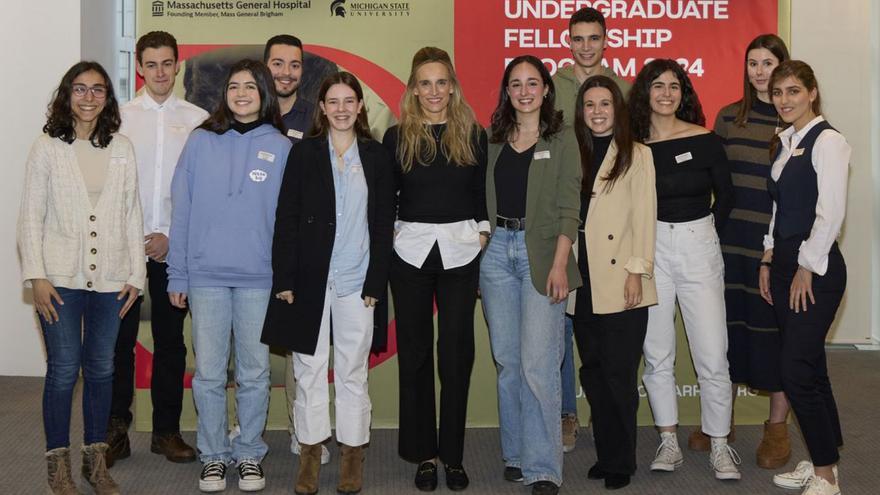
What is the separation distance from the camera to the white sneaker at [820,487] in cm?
380

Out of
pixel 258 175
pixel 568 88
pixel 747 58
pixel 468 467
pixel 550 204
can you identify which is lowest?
pixel 468 467

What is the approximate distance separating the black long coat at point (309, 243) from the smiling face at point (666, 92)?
4.00ft

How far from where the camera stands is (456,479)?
4.02m

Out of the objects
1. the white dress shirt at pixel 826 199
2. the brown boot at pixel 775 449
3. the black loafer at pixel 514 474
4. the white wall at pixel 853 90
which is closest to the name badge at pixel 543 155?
the white dress shirt at pixel 826 199

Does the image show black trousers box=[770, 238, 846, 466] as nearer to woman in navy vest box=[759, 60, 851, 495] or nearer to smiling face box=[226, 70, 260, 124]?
woman in navy vest box=[759, 60, 851, 495]

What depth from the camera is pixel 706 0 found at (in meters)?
4.98

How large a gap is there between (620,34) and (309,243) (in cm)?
212

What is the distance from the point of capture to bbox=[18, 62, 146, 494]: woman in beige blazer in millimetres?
3670

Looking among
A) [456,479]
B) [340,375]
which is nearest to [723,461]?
[456,479]

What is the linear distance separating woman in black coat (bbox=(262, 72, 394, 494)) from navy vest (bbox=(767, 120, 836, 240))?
5.21 feet

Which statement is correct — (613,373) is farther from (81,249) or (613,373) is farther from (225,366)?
(81,249)

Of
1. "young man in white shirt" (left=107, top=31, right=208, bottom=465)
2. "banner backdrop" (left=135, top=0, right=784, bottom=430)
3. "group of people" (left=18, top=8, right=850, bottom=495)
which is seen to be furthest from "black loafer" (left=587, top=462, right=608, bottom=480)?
"young man in white shirt" (left=107, top=31, right=208, bottom=465)

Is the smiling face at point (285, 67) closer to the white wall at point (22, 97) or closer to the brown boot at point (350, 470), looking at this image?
the brown boot at point (350, 470)

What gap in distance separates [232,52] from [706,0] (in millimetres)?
2438
